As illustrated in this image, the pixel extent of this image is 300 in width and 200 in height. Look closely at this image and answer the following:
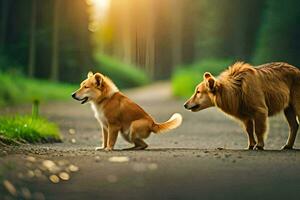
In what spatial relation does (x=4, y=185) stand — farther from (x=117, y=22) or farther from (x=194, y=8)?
(x=117, y=22)

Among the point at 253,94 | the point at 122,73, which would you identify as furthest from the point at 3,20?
the point at 253,94

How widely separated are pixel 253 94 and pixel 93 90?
8.93 feet

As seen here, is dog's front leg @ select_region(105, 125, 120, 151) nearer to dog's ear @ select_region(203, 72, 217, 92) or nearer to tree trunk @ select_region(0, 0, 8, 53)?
dog's ear @ select_region(203, 72, 217, 92)

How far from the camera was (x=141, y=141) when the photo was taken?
13477mm

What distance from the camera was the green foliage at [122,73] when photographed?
58.5 m

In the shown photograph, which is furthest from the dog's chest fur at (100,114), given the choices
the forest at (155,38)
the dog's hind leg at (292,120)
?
the forest at (155,38)

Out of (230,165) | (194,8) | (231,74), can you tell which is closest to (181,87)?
(194,8)

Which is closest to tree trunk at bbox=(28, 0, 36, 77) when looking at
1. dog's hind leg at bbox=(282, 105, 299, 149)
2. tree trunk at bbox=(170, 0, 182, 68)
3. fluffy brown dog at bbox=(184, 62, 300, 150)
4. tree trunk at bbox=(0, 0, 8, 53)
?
tree trunk at bbox=(0, 0, 8, 53)

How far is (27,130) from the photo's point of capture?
51.0 ft

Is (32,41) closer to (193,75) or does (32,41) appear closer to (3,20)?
(3,20)

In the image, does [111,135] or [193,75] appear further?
[193,75]

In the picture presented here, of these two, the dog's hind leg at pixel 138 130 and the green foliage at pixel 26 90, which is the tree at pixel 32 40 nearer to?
the green foliage at pixel 26 90

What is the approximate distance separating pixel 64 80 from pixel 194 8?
1381cm

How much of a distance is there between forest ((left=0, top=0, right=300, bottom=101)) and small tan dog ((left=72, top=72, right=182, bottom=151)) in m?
24.1
